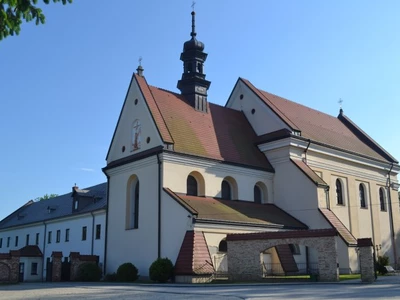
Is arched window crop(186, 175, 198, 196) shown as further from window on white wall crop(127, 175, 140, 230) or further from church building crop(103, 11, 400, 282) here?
window on white wall crop(127, 175, 140, 230)

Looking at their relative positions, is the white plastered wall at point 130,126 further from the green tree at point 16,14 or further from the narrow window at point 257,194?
the green tree at point 16,14

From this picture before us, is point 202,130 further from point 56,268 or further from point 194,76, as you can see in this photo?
point 56,268

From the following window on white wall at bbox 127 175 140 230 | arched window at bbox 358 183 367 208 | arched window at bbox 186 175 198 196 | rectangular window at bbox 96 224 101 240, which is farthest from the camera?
arched window at bbox 358 183 367 208

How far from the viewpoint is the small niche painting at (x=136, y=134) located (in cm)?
2920

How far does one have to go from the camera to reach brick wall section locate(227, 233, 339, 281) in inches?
826

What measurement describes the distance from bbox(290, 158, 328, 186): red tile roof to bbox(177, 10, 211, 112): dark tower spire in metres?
7.25

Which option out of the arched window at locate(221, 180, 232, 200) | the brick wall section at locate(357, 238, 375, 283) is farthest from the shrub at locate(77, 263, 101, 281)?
the brick wall section at locate(357, 238, 375, 283)

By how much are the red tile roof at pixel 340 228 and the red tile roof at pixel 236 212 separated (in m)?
1.51

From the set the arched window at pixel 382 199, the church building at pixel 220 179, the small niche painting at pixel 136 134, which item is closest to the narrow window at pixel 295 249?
the church building at pixel 220 179

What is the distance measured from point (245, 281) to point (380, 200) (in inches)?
809

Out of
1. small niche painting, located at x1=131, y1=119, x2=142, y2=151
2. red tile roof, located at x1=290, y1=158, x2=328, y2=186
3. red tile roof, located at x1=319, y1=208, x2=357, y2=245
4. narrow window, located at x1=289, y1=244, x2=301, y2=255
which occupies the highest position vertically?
small niche painting, located at x1=131, y1=119, x2=142, y2=151

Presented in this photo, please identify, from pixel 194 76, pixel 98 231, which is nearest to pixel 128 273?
pixel 98 231

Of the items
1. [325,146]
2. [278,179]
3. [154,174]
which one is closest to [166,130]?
[154,174]

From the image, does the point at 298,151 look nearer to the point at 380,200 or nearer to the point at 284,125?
the point at 284,125
